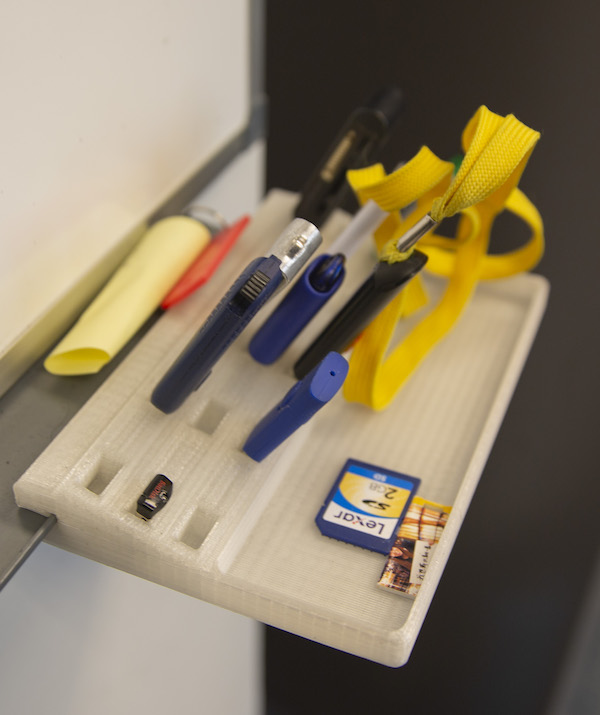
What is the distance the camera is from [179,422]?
409 mm

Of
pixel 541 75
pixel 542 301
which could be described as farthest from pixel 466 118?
pixel 542 301

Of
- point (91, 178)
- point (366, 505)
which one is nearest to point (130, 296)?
point (91, 178)

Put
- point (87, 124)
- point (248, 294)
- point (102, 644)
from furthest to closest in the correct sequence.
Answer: point (102, 644) < point (87, 124) < point (248, 294)

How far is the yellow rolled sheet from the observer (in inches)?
17.2

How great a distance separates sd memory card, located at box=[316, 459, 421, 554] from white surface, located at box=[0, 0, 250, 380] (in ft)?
0.64

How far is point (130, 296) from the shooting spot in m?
0.46

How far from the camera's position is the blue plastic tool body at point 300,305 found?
424 millimetres

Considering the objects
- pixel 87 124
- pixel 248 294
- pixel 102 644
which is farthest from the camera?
pixel 102 644

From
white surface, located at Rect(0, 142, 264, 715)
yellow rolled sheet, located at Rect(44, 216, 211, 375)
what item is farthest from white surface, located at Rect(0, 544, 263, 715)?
yellow rolled sheet, located at Rect(44, 216, 211, 375)

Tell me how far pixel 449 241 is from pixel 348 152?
0.09m

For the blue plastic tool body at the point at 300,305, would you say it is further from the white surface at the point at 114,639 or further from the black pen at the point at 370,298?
the white surface at the point at 114,639

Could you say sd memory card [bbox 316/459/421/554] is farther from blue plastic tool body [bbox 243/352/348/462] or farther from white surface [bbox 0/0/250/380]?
white surface [bbox 0/0/250/380]

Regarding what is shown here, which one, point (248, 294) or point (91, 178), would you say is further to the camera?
point (91, 178)

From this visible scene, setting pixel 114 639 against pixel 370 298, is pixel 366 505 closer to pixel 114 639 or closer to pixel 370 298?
pixel 370 298
